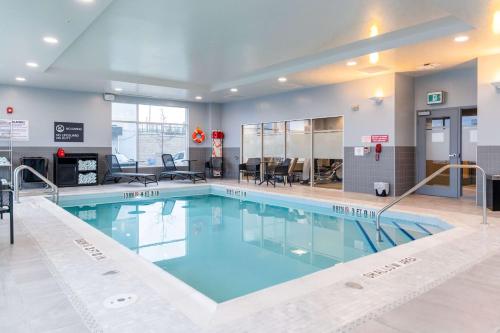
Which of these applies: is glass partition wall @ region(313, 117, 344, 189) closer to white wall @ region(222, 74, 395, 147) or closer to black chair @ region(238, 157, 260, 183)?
white wall @ region(222, 74, 395, 147)

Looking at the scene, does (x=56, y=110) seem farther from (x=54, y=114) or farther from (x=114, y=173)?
(x=114, y=173)

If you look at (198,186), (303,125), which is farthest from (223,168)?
(303,125)

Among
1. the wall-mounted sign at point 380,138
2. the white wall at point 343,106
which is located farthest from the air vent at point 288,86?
the wall-mounted sign at point 380,138

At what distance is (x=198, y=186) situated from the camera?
9906mm

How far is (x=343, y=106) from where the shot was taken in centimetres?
880

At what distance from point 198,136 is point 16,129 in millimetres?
5297

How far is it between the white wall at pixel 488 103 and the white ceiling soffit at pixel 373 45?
1.60 meters

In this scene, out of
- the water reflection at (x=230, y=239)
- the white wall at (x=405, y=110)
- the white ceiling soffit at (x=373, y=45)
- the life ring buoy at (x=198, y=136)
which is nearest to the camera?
the water reflection at (x=230, y=239)

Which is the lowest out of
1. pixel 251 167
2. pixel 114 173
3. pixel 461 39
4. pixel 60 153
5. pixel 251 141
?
pixel 114 173

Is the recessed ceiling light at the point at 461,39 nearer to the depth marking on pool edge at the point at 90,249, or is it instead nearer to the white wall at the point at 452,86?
the white wall at the point at 452,86

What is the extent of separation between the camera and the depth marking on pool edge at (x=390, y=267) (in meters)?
2.96

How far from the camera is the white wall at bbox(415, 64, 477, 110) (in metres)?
7.26

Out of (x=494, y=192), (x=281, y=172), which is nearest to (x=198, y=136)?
(x=281, y=172)

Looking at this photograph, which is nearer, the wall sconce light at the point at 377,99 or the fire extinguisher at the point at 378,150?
the wall sconce light at the point at 377,99
